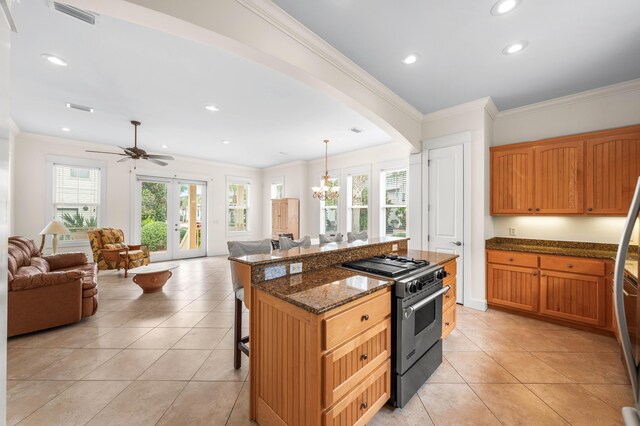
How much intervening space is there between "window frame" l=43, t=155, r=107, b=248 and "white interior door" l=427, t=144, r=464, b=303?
7094 millimetres

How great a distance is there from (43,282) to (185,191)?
4861mm

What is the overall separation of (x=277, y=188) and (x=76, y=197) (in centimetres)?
491

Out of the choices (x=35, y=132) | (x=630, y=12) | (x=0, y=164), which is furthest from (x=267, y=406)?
(x=35, y=132)

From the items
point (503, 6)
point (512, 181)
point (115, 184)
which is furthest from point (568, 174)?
point (115, 184)

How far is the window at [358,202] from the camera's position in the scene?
6242mm

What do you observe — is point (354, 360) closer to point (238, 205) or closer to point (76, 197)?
point (76, 197)

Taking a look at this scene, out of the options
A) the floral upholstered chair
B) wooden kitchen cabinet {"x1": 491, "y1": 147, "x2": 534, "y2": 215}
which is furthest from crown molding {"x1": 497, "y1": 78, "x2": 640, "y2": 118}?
the floral upholstered chair

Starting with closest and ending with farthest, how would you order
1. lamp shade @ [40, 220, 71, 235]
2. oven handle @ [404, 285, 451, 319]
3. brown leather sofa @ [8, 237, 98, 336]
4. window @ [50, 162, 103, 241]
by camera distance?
oven handle @ [404, 285, 451, 319] < brown leather sofa @ [8, 237, 98, 336] < lamp shade @ [40, 220, 71, 235] < window @ [50, 162, 103, 241]

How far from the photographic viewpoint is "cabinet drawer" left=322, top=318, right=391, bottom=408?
1.28m

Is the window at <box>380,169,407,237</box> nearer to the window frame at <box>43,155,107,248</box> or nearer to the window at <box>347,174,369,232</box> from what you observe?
the window at <box>347,174,369,232</box>

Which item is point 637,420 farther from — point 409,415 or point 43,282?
point 43,282

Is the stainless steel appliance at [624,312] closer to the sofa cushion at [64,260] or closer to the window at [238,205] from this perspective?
the sofa cushion at [64,260]

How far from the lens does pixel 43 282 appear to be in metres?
2.83

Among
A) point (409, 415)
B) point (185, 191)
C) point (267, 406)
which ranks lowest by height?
point (409, 415)
